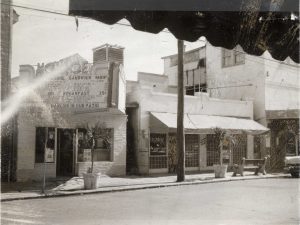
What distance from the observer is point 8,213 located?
10703 mm

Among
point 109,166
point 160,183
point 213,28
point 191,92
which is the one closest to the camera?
point 213,28

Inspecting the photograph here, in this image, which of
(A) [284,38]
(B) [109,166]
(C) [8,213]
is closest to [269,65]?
(B) [109,166]

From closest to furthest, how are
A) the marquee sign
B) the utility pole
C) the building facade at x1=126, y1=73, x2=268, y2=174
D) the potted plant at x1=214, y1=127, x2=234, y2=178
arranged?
the marquee sign → the utility pole → the potted plant at x1=214, y1=127, x2=234, y2=178 → the building facade at x1=126, y1=73, x2=268, y2=174

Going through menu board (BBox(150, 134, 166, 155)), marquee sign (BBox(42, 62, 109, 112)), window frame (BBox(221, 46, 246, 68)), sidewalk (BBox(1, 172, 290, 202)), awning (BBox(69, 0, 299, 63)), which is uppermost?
window frame (BBox(221, 46, 246, 68))

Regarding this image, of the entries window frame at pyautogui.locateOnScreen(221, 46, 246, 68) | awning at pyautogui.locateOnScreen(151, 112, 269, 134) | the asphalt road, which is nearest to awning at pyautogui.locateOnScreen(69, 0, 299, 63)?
the asphalt road

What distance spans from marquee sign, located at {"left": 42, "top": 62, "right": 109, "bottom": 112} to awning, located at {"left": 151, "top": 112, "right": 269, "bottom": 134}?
16.1ft

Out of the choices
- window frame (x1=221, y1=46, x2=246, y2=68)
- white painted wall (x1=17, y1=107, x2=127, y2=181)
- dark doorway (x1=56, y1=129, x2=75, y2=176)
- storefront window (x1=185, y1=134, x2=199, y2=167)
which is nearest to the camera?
white painted wall (x1=17, y1=107, x2=127, y2=181)

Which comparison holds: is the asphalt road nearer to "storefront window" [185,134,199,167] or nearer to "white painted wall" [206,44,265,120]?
"storefront window" [185,134,199,167]

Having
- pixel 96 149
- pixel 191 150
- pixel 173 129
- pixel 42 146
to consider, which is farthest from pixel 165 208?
pixel 191 150

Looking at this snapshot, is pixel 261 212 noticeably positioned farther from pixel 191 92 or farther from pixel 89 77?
pixel 191 92

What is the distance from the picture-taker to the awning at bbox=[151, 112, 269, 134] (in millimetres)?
Answer: 22875

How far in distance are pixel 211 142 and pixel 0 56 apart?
13601 millimetres

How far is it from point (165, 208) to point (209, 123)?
45.9 feet

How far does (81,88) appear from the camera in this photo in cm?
1848
